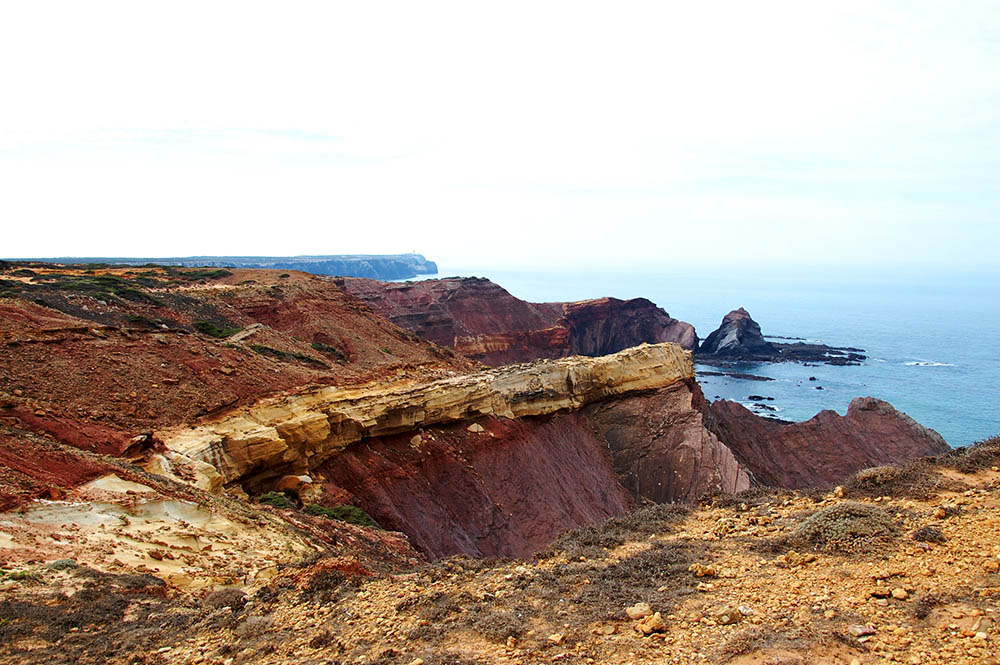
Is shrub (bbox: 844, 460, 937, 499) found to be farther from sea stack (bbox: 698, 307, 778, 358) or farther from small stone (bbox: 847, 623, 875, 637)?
sea stack (bbox: 698, 307, 778, 358)

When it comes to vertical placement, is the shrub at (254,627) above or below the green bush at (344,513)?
above

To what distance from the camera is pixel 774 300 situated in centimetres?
18888

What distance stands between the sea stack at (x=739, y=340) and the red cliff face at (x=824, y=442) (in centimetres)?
5036

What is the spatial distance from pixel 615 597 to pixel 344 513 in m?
12.1

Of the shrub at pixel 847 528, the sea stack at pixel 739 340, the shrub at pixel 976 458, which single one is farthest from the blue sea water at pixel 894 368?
the shrub at pixel 847 528

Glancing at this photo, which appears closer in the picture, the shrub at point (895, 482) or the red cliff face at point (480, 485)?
the shrub at point (895, 482)

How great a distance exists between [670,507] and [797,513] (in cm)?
252

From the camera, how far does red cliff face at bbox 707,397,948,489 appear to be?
35.7m

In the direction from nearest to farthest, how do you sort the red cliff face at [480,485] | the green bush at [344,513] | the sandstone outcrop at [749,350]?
the green bush at [344,513], the red cliff face at [480,485], the sandstone outcrop at [749,350]

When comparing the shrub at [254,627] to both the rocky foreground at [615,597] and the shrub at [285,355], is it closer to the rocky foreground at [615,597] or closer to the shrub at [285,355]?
the rocky foreground at [615,597]

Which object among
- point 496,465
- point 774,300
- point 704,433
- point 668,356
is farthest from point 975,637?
point 774,300

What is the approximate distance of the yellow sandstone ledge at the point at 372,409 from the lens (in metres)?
16.5

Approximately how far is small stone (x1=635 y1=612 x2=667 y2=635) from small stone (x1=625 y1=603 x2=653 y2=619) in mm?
181

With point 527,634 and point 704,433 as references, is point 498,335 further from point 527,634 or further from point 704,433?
point 527,634
